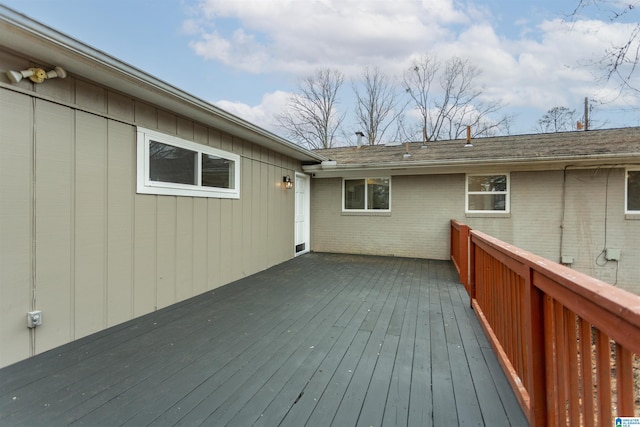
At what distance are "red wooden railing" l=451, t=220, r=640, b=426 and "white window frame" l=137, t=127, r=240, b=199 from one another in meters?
3.63

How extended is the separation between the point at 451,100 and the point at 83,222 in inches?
695

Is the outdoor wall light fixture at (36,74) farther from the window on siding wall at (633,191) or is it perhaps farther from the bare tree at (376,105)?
the bare tree at (376,105)

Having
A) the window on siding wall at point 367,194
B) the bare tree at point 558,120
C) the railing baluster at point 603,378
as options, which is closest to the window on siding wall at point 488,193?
the window on siding wall at point 367,194

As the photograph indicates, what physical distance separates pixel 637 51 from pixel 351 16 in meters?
9.06

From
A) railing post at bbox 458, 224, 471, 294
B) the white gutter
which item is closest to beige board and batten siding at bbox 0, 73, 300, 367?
the white gutter

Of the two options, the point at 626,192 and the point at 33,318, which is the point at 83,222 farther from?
the point at 626,192

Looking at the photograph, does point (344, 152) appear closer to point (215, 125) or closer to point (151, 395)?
point (215, 125)

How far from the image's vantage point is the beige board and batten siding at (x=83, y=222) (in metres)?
2.42

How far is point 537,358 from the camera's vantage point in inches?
65.7

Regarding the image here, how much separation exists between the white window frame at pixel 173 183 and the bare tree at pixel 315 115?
43.9ft

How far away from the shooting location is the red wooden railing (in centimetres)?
92

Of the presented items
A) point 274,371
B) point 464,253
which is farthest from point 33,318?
point 464,253

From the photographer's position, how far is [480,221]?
7.00 meters

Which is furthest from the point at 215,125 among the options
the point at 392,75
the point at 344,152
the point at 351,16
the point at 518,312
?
the point at 392,75
